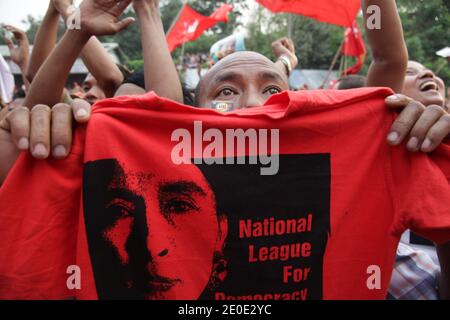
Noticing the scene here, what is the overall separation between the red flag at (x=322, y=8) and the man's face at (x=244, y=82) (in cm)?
390

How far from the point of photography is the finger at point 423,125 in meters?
1.39

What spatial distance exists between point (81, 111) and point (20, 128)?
17cm

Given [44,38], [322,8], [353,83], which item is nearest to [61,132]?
[44,38]

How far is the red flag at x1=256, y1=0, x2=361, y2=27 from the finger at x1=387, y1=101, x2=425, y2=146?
442 centimetres

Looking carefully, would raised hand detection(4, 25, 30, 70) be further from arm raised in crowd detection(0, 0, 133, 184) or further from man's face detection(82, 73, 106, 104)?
arm raised in crowd detection(0, 0, 133, 184)

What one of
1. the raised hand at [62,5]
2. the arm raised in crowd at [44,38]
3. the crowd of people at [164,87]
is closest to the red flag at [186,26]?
the crowd of people at [164,87]

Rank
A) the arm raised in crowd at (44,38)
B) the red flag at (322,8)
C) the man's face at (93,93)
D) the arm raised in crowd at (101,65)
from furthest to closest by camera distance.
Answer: the red flag at (322,8) → the man's face at (93,93) → the arm raised in crowd at (101,65) → the arm raised in crowd at (44,38)

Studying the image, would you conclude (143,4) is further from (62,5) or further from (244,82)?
(244,82)

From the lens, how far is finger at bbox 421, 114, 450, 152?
137 centimetres

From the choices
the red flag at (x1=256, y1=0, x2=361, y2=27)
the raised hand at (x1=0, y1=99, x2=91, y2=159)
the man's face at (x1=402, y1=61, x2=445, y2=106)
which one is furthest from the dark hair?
the raised hand at (x1=0, y1=99, x2=91, y2=159)

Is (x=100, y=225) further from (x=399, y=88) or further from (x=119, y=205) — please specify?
(x=399, y=88)

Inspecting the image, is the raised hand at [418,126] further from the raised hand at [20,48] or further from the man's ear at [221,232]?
the raised hand at [20,48]

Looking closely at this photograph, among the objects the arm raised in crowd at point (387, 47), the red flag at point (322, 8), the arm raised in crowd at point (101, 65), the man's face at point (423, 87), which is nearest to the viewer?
the arm raised in crowd at point (387, 47)

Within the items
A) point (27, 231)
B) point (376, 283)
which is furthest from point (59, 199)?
point (376, 283)
